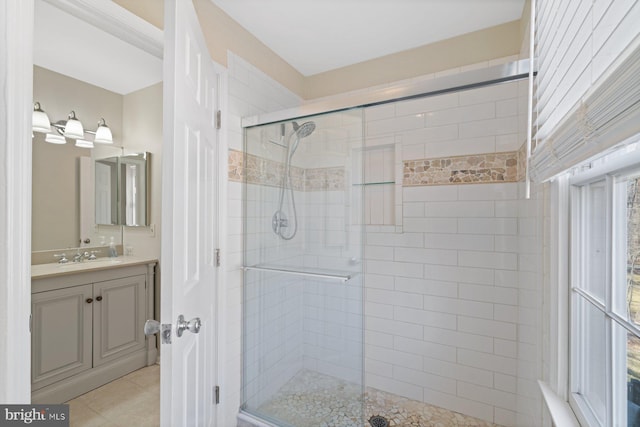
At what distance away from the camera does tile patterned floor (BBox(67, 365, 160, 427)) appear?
1826 mm

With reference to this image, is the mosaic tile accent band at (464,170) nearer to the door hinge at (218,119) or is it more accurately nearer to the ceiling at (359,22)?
the ceiling at (359,22)

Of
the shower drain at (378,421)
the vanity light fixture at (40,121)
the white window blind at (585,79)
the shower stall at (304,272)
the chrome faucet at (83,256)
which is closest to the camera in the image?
the white window blind at (585,79)

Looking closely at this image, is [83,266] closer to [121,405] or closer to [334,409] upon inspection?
[121,405]

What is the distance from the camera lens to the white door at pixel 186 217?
3.06 feet

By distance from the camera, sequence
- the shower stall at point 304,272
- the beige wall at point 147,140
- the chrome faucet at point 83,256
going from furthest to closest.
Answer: the beige wall at point 147,140 < the chrome faucet at point 83,256 < the shower stall at point 304,272

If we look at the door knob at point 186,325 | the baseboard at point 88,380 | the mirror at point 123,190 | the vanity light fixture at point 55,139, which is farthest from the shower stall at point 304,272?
the vanity light fixture at point 55,139

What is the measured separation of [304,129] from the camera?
5.54 feet

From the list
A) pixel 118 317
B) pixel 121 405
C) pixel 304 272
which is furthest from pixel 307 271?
pixel 118 317

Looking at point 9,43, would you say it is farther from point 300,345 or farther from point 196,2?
point 300,345

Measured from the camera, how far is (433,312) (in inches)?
77.9

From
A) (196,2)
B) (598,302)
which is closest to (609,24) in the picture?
(598,302)

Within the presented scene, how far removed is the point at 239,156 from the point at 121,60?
4.95 ft

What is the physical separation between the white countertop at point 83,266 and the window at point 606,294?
9.39ft

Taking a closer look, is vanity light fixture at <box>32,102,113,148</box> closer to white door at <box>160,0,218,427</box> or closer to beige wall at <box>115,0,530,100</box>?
beige wall at <box>115,0,530,100</box>
